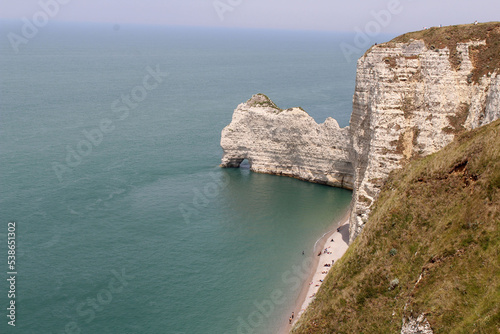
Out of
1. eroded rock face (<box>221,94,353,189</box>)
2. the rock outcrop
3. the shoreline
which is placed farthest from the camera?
eroded rock face (<box>221,94,353,189</box>)

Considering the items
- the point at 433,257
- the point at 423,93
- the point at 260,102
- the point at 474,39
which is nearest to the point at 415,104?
the point at 423,93

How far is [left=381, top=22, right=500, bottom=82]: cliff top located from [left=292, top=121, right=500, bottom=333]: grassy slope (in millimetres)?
13284

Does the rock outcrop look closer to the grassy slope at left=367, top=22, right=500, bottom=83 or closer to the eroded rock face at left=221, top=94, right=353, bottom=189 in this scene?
the grassy slope at left=367, top=22, right=500, bottom=83

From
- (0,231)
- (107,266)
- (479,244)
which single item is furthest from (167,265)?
(479,244)

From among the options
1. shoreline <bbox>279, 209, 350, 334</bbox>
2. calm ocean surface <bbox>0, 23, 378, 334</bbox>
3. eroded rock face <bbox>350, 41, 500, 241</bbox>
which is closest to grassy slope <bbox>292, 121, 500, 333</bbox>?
eroded rock face <bbox>350, 41, 500, 241</bbox>

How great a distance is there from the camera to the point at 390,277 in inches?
1003

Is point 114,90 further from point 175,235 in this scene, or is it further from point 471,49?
point 471,49

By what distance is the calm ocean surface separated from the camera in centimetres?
4084

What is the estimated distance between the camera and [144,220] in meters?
56.4

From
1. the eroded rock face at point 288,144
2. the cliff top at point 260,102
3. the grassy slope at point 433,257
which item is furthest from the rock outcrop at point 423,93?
the cliff top at point 260,102

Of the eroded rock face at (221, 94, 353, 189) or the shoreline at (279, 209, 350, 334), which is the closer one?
the shoreline at (279, 209, 350, 334)

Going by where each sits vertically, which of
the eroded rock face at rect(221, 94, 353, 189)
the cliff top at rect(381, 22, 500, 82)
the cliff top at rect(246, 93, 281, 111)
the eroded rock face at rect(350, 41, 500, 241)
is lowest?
the eroded rock face at rect(221, 94, 353, 189)

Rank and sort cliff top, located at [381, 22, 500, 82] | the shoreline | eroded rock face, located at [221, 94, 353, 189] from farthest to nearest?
eroded rock face, located at [221, 94, 353, 189]
the shoreline
cliff top, located at [381, 22, 500, 82]

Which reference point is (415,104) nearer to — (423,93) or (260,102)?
(423,93)
